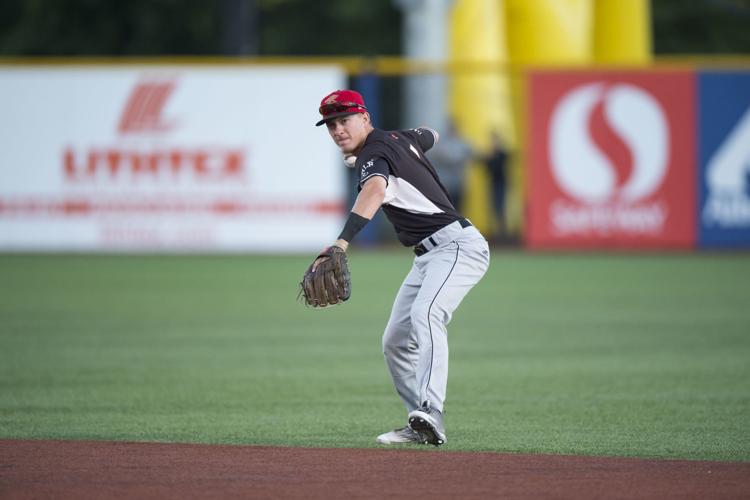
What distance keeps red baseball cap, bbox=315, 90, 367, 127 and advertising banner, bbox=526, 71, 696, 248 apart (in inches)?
632

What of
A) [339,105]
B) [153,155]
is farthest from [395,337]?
[153,155]

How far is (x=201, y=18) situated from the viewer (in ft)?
130

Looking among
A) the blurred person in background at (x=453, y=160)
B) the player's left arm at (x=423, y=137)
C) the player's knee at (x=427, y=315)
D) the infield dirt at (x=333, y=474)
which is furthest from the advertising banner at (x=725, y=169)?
the infield dirt at (x=333, y=474)

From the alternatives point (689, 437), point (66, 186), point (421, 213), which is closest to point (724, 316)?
point (689, 437)

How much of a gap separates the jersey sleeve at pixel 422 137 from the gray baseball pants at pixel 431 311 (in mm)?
583

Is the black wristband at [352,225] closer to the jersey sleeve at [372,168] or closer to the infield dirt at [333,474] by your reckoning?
the jersey sleeve at [372,168]

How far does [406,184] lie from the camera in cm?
737

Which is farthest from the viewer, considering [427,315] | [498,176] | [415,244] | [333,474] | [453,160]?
[453,160]

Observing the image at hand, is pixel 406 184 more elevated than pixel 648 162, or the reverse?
pixel 406 184

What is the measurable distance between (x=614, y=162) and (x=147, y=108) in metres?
8.11

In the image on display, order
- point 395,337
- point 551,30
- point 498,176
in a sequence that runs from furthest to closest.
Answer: point 551,30
point 498,176
point 395,337

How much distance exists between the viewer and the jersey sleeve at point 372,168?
7152mm

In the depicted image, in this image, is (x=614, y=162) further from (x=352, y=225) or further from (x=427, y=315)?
(x=352, y=225)

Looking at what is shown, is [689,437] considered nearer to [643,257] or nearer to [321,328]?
[321,328]
